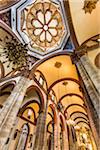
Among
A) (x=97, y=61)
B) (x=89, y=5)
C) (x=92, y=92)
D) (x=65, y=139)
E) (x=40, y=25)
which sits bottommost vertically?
(x=92, y=92)

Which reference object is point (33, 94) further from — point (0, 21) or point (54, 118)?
point (0, 21)

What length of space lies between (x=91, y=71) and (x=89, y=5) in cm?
235

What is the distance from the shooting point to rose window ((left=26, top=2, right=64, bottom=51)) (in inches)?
484

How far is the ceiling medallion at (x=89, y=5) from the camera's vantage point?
668 centimetres

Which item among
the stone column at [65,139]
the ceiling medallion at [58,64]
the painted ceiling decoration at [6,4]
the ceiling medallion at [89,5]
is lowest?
the stone column at [65,139]

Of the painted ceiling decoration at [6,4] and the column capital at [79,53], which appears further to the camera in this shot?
the painted ceiling decoration at [6,4]

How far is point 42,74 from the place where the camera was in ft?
36.1

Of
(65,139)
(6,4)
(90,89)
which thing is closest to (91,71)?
(90,89)

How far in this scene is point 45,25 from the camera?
12.9 m

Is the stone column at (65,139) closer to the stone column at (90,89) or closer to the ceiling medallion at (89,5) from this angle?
the stone column at (90,89)

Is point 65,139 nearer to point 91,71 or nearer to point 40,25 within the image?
point 91,71

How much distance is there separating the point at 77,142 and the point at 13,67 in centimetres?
615

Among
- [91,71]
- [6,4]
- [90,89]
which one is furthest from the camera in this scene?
[6,4]

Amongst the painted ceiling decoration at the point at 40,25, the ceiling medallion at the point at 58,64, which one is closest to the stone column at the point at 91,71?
the ceiling medallion at the point at 58,64
